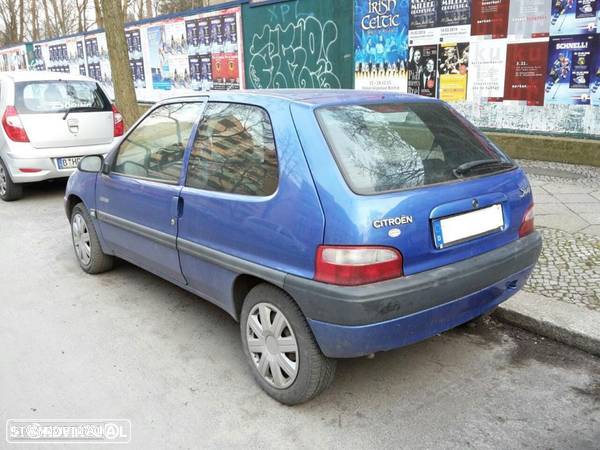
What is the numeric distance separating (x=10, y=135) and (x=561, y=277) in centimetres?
674

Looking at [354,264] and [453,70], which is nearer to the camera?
[354,264]

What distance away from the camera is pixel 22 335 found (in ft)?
12.4

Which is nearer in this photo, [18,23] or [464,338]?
[464,338]

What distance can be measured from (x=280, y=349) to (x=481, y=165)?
151 centimetres

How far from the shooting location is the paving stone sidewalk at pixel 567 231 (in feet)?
13.1

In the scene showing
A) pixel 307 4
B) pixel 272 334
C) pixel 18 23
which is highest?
pixel 18 23

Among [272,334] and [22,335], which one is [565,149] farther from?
[22,335]

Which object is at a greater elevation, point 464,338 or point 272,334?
point 272,334

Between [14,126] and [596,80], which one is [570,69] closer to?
[596,80]

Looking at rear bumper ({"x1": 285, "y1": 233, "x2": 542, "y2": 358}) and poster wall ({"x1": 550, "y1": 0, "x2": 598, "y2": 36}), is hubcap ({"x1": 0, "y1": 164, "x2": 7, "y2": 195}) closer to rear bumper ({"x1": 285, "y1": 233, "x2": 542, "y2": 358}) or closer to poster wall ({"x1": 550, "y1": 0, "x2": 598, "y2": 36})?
rear bumper ({"x1": 285, "y1": 233, "x2": 542, "y2": 358})

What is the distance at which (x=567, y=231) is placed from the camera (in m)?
5.14

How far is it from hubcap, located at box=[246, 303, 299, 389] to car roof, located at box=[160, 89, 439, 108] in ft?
3.71

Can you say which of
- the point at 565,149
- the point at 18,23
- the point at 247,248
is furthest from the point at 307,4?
the point at 18,23

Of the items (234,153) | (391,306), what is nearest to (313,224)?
(391,306)
